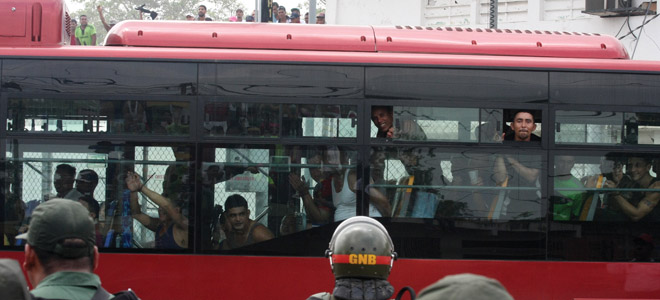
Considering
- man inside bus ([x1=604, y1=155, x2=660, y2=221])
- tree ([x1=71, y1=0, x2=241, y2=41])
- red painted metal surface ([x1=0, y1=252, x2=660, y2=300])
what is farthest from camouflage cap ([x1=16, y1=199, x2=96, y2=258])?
tree ([x1=71, y1=0, x2=241, y2=41])

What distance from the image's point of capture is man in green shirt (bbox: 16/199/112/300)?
3094 mm

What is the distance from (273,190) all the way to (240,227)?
0.38 meters

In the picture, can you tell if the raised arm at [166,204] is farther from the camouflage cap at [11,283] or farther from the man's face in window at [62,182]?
the camouflage cap at [11,283]

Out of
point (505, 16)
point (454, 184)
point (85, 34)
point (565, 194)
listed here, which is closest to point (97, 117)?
point (454, 184)

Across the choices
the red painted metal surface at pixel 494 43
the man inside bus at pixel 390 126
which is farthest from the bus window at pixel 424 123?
the red painted metal surface at pixel 494 43

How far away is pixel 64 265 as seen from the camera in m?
3.11

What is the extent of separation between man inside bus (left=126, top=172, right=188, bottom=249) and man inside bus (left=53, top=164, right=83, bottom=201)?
17.1 inches

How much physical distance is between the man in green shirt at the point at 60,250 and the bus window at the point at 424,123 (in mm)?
3776

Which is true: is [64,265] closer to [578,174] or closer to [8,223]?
[8,223]

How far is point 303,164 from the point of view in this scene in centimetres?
667

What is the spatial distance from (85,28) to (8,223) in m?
10.9

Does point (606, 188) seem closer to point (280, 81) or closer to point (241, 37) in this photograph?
point (280, 81)

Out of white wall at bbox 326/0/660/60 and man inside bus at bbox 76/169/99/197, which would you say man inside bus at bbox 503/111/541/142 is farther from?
white wall at bbox 326/0/660/60

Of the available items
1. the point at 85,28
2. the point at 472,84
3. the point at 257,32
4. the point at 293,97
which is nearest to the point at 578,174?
the point at 472,84
